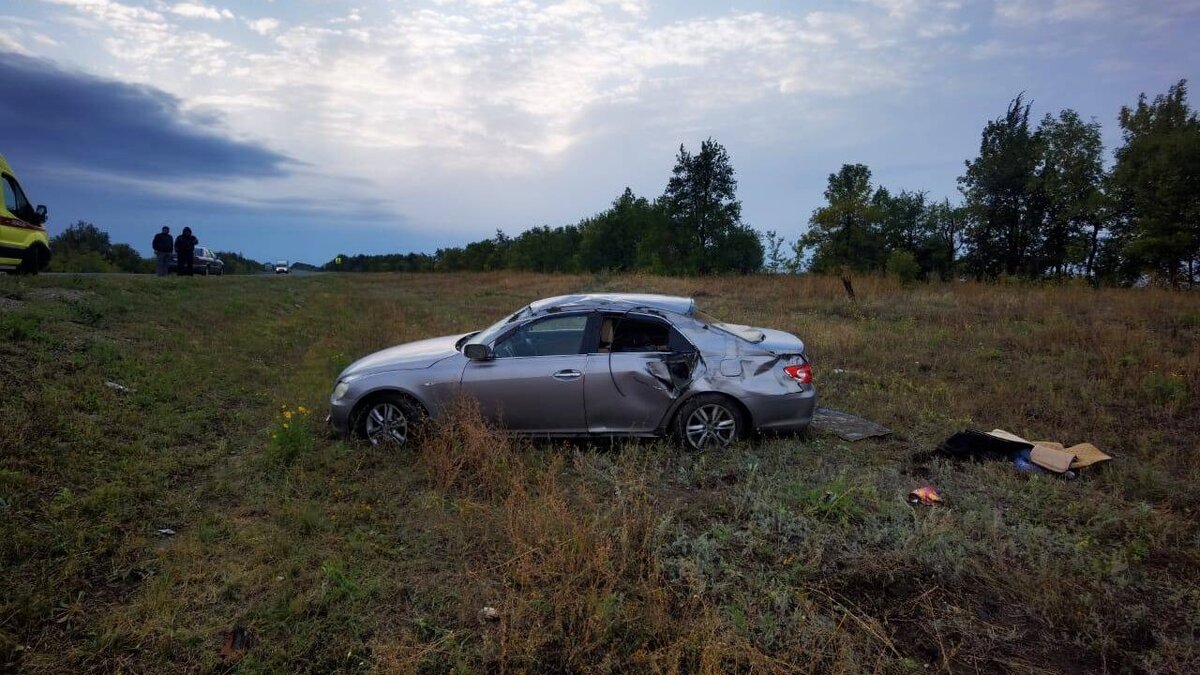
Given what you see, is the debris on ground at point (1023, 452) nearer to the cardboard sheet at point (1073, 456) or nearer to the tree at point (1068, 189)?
the cardboard sheet at point (1073, 456)

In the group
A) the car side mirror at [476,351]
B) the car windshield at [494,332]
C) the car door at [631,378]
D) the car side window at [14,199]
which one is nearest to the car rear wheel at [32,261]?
the car side window at [14,199]

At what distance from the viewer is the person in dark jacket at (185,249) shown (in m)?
20.9

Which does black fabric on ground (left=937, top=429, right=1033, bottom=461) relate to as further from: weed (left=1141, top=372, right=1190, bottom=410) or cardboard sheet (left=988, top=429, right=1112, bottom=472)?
weed (left=1141, top=372, right=1190, bottom=410)

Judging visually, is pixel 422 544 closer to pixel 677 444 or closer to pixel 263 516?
pixel 263 516

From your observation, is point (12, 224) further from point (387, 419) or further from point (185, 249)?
point (387, 419)

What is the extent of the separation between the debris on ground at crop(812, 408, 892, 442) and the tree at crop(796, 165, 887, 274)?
3709 centimetres

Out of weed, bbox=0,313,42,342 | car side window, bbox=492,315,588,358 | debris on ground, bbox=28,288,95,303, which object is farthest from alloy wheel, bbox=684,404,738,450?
debris on ground, bbox=28,288,95,303

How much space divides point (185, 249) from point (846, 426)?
22.9 metres

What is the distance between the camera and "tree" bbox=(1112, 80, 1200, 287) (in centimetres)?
2734

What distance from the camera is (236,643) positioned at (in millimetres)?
3074

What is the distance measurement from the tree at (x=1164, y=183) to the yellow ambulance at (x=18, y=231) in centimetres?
3652

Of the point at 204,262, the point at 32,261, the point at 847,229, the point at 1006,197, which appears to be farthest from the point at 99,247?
the point at 1006,197

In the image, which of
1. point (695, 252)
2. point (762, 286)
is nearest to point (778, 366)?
point (762, 286)

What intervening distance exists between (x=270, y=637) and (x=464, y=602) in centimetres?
96
